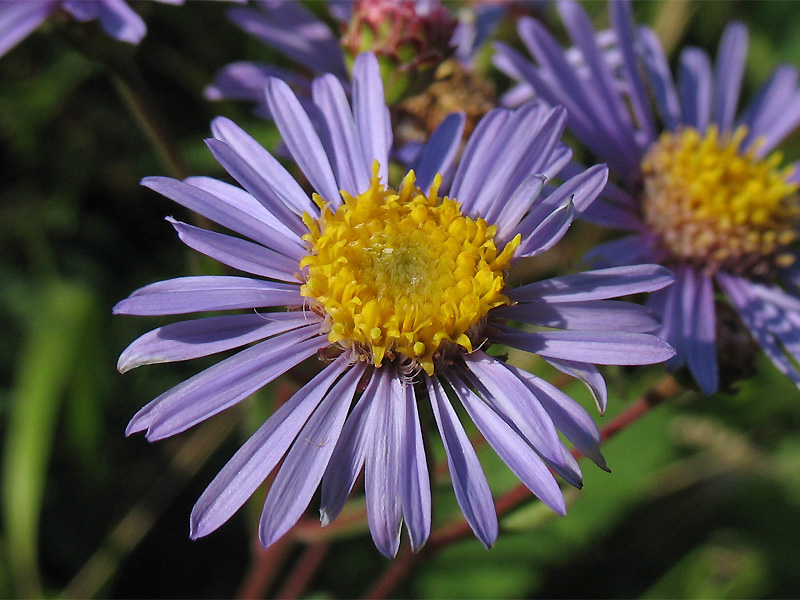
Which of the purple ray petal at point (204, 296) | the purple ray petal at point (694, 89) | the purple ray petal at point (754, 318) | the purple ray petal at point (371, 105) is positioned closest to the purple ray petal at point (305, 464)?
the purple ray petal at point (204, 296)

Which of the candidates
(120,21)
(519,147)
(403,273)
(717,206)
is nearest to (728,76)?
(717,206)

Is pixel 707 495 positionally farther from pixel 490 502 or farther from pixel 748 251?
pixel 490 502

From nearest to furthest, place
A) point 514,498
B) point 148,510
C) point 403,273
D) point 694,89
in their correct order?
1. point 403,273
2. point 514,498
3. point 694,89
4. point 148,510

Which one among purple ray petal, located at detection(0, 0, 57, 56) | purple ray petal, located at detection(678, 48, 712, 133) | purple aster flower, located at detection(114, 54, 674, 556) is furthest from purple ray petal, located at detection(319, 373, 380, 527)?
purple ray petal, located at detection(678, 48, 712, 133)

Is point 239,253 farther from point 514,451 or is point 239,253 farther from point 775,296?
point 775,296

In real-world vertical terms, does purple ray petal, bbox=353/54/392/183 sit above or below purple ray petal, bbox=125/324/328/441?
above

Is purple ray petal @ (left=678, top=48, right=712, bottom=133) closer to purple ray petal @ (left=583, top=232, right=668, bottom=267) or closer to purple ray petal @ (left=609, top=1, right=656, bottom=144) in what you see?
purple ray petal @ (left=609, top=1, right=656, bottom=144)
